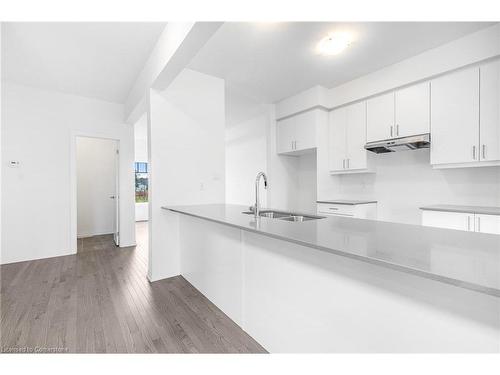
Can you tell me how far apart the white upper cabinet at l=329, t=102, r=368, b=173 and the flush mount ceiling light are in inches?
42.2

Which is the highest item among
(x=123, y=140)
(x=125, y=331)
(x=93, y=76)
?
(x=93, y=76)

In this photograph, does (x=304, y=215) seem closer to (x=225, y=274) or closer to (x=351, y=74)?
(x=225, y=274)

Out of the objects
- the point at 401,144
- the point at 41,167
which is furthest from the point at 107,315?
the point at 401,144

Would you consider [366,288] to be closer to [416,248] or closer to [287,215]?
[416,248]

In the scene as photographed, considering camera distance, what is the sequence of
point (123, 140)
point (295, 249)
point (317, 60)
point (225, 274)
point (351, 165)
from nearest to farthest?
point (295, 249) → point (225, 274) → point (317, 60) → point (351, 165) → point (123, 140)

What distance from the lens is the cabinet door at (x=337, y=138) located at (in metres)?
3.59

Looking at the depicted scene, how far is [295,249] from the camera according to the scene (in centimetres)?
130

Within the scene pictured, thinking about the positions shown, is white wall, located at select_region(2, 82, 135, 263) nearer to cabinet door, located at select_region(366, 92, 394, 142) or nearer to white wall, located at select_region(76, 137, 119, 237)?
white wall, located at select_region(76, 137, 119, 237)

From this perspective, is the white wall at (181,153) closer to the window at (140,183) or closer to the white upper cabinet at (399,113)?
the white upper cabinet at (399,113)

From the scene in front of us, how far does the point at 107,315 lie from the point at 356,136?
355 cm

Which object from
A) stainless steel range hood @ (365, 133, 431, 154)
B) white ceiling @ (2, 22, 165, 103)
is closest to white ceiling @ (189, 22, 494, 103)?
white ceiling @ (2, 22, 165, 103)
